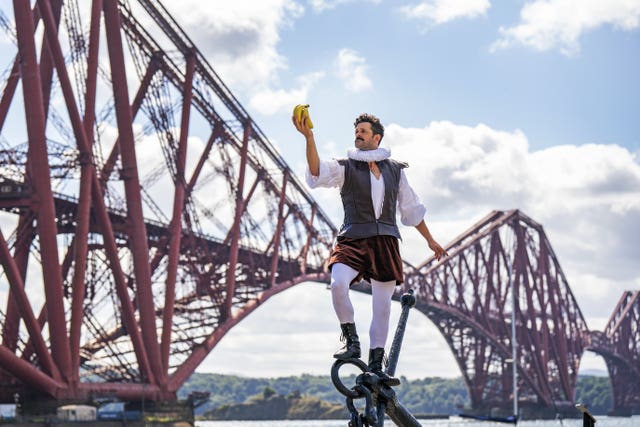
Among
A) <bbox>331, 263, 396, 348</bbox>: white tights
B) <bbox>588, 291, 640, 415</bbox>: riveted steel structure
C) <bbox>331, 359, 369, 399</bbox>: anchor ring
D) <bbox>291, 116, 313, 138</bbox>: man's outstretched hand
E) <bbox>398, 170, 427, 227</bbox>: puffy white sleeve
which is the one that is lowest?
<bbox>331, 359, 369, 399</bbox>: anchor ring

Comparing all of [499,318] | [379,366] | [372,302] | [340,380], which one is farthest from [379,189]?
[499,318]

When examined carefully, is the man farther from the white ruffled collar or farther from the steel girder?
the steel girder

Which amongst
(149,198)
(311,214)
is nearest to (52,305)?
(149,198)

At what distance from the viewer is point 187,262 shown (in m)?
A: 64.8

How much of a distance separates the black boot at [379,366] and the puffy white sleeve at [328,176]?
979 millimetres

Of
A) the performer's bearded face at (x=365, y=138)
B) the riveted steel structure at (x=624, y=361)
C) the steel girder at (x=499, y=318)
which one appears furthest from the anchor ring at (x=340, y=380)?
the riveted steel structure at (x=624, y=361)

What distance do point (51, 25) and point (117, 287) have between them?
33.7 feet

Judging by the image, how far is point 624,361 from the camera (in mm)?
177500

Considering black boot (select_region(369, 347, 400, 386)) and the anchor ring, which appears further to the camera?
black boot (select_region(369, 347, 400, 386))

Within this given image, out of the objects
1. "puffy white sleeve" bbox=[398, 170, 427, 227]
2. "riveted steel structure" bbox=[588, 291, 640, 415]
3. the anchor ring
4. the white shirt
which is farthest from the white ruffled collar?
"riveted steel structure" bbox=[588, 291, 640, 415]

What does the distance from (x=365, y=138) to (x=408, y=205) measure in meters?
0.51

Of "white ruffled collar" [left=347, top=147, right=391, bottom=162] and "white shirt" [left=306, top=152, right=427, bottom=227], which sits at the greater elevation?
"white ruffled collar" [left=347, top=147, right=391, bottom=162]

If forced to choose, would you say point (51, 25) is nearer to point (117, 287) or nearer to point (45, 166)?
point (45, 166)

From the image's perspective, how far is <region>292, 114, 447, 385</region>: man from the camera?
6.20 m
